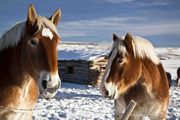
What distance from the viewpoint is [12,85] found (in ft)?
12.5

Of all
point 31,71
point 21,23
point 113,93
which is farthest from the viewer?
point 113,93

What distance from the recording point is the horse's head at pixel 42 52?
11.2 ft

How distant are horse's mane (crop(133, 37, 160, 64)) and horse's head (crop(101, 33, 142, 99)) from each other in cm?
10

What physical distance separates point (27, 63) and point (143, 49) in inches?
81.8

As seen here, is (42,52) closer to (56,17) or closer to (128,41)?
(56,17)

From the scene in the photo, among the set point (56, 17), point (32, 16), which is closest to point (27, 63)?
point (32, 16)

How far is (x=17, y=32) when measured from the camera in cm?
387

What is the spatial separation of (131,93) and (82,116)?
16.0 feet

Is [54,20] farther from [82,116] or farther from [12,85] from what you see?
[82,116]

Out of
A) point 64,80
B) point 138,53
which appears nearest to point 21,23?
point 138,53

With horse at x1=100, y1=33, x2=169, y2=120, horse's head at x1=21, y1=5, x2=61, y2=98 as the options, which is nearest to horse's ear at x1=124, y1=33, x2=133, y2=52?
horse at x1=100, y1=33, x2=169, y2=120

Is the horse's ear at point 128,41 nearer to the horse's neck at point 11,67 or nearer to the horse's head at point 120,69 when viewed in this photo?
the horse's head at point 120,69

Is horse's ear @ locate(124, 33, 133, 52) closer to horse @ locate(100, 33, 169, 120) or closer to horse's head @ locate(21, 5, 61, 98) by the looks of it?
horse @ locate(100, 33, 169, 120)

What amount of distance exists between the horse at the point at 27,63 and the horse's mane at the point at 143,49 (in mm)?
1483
